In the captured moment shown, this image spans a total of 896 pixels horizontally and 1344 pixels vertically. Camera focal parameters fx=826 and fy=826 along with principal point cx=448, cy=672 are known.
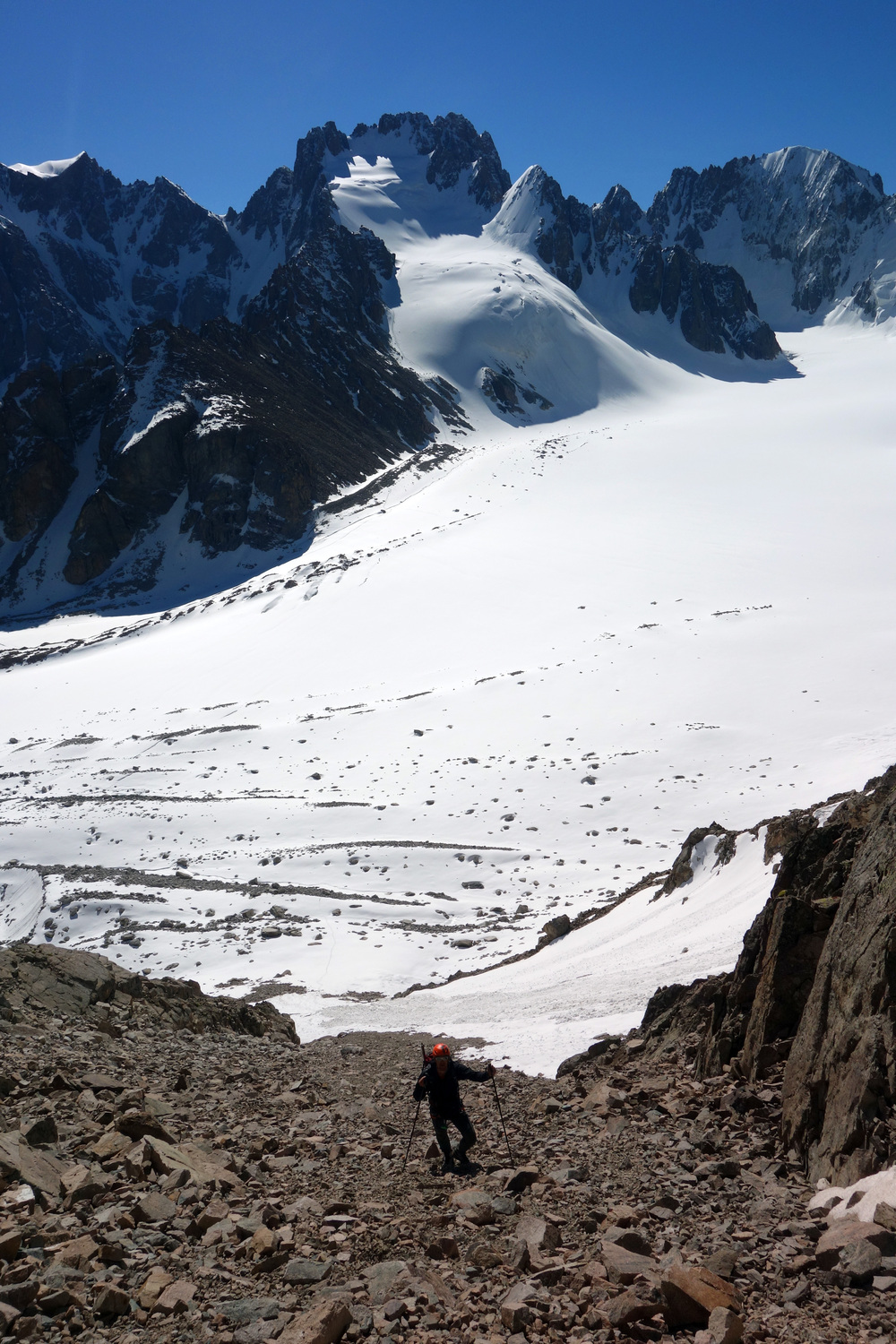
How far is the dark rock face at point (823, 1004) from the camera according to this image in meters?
5.29

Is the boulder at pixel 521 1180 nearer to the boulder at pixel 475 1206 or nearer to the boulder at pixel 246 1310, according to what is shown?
the boulder at pixel 475 1206

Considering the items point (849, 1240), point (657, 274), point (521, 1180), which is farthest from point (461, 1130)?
point (657, 274)

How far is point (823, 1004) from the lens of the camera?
6.27m

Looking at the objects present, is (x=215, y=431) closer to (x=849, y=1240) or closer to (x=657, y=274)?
(x=849, y=1240)

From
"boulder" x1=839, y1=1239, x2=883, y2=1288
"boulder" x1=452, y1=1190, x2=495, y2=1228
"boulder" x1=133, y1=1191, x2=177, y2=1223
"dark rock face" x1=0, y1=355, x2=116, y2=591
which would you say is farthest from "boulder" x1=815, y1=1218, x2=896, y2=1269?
"dark rock face" x1=0, y1=355, x2=116, y2=591

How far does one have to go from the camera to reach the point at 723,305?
157750mm

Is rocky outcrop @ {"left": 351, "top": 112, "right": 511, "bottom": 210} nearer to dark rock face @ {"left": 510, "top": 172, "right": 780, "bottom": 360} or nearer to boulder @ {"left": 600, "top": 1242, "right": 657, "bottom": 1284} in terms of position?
dark rock face @ {"left": 510, "top": 172, "right": 780, "bottom": 360}

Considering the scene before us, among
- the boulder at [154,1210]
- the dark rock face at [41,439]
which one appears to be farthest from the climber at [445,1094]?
the dark rock face at [41,439]

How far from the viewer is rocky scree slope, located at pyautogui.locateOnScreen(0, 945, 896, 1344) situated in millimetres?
4332

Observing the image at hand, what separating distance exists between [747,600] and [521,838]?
75.6ft

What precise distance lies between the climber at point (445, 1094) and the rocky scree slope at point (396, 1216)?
0.70ft

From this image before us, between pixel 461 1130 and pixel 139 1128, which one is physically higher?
pixel 139 1128

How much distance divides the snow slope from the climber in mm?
3498

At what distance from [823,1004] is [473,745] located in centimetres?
2454
